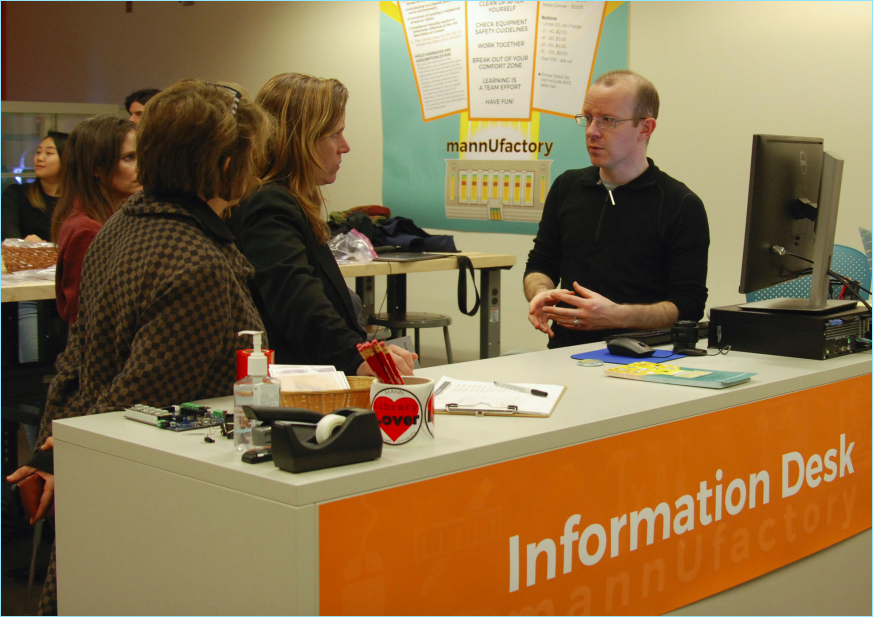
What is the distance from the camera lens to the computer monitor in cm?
193

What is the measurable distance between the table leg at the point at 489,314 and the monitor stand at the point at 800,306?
2251 millimetres

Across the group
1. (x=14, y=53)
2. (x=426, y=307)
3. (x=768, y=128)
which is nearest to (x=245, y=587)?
(x=768, y=128)

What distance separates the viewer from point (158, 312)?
4.30 feet


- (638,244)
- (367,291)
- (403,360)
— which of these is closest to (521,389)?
(403,360)

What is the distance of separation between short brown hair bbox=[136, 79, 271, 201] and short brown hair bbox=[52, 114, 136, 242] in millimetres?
1185

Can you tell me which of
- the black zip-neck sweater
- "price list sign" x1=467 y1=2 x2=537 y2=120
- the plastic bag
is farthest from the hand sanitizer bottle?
"price list sign" x1=467 y1=2 x2=537 y2=120

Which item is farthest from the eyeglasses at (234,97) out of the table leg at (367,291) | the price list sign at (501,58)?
the price list sign at (501,58)

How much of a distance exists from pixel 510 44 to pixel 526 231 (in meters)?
1.08

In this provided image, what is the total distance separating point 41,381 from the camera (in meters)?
3.31

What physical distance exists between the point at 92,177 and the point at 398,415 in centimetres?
181

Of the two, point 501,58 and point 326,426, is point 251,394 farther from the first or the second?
point 501,58

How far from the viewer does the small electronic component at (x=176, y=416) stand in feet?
4.08

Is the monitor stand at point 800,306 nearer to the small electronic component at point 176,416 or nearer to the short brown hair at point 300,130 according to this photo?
the short brown hair at point 300,130

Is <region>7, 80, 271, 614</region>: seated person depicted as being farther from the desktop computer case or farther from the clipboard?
the desktop computer case
